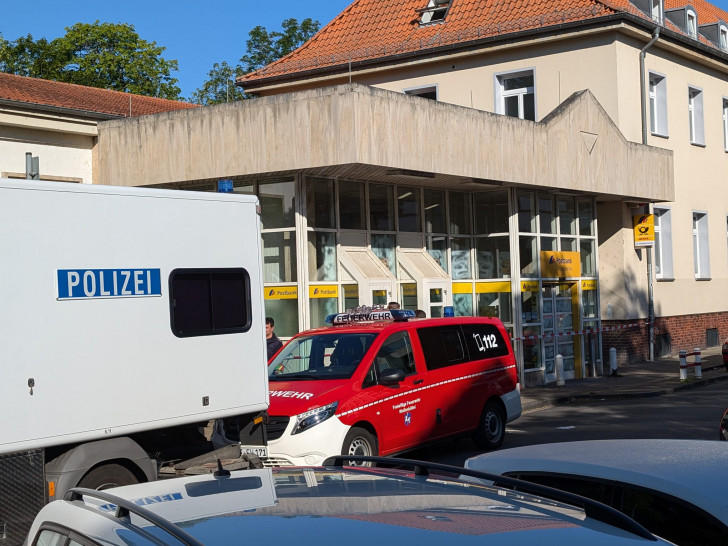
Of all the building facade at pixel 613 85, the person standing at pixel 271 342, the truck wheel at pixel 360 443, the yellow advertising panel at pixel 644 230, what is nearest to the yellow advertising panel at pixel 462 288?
the building facade at pixel 613 85

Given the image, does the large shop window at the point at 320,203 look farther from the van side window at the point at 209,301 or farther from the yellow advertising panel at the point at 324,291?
the van side window at the point at 209,301

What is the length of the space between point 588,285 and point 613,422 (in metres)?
9.04

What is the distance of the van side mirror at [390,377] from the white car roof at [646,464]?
253 inches

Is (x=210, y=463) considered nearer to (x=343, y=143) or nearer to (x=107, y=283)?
(x=107, y=283)

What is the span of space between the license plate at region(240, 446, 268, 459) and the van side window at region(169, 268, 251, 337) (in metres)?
1.10

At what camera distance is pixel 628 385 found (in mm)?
22109

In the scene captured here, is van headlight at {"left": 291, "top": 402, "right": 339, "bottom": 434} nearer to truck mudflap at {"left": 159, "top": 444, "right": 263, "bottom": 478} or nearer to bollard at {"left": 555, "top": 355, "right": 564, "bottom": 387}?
truck mudflap at {"left": 159, "top": 444, "right": 263, "bottom": 478}

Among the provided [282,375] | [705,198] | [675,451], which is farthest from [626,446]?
[705,198]

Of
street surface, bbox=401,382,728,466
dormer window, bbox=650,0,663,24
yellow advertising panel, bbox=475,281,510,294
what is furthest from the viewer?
dormer window, bbox=650,0,663,24

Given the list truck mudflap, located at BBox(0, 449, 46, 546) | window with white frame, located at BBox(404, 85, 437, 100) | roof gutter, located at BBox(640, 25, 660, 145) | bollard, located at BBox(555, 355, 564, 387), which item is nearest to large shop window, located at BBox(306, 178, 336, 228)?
bollard, located at BBox(555, 355, 564, 387)

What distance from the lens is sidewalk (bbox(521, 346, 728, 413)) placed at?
65.7 ft

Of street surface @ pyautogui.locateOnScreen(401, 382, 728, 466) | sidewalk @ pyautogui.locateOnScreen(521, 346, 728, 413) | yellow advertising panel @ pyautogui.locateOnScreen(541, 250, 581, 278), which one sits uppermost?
yellow advertising panel @ pyautogui.locateOnScreen(541, 250, 581, 278)

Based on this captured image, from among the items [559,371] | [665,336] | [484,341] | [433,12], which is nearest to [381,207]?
[559,371]

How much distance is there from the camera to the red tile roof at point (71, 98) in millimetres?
19547
